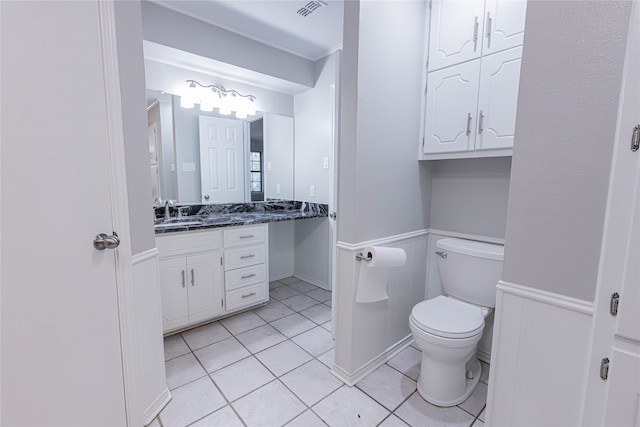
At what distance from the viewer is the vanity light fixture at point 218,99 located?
8.09 feet

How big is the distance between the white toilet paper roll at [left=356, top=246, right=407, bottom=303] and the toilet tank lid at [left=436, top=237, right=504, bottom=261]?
0.40 meters

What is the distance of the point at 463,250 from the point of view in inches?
67.9

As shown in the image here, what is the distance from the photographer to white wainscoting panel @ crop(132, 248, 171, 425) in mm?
1271

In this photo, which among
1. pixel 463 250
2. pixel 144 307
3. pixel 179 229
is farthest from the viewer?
pixel 179 229

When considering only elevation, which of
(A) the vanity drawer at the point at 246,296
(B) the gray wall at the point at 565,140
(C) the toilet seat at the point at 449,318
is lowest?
(A) the vanity drawer at the point at 246,296

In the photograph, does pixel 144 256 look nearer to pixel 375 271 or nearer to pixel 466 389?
pixel 375 271

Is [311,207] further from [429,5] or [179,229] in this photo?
[429,5]

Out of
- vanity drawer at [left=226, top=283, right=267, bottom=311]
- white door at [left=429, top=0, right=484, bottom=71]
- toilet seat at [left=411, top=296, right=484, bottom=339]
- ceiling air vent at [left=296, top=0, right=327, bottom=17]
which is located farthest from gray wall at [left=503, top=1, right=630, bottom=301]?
vanity drawer at [left=226, top=283, right=267, bottom=311]

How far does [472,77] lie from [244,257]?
2.06 meters

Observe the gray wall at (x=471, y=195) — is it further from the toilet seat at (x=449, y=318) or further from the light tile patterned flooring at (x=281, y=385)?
the light tile patterned flooring at (x=281, y=385)

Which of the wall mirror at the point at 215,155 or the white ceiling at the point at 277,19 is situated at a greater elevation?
the white ceiling at the point at 277,19

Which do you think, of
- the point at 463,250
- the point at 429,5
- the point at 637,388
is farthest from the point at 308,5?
the point at 637,388

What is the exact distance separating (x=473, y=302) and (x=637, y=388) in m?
0.91

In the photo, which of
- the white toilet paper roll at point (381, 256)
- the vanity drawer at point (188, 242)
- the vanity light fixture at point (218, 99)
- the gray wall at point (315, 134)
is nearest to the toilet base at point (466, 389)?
the white toilet paper roll at point (381, 256)
